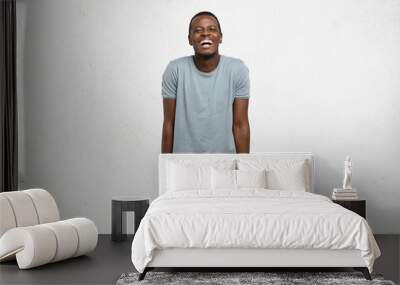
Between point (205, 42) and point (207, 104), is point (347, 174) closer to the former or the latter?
point (207, 104)

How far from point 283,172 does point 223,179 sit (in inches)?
24.1

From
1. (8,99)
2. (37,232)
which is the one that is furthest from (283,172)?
(8,99)

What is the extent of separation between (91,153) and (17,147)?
2.58ft

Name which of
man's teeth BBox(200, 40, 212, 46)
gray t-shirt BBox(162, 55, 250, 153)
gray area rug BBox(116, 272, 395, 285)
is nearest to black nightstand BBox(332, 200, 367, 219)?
gray t-shirt BBox(162, 55, 250, 153)

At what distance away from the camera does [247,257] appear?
500 centimetres

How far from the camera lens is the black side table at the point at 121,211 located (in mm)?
6801

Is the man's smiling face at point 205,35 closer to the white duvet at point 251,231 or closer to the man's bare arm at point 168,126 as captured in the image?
the man's bare arm at point 168,126

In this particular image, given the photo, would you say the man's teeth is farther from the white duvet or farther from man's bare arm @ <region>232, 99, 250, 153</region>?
the white duvet

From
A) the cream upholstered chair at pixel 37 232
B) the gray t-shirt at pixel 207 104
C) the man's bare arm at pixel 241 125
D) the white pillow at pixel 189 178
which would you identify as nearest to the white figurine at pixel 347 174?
the man's bare arm at pixel 241 125

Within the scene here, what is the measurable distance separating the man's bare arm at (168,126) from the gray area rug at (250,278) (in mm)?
2229

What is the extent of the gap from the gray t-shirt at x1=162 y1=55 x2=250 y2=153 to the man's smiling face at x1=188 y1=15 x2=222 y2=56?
0.47ft

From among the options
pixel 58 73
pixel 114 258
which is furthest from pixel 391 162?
pixel 58 73

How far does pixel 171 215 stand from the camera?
16.4 ft

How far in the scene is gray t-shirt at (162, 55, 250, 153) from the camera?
719cm
